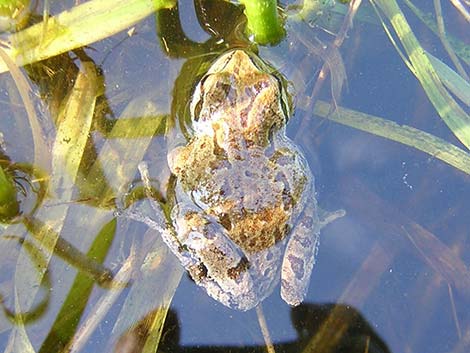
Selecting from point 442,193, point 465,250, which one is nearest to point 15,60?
point 442,193

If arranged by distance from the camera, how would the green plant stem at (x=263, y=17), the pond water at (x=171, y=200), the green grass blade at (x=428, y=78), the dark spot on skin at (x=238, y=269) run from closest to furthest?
the green plant stem at (x=263, y=17) < the dark spot on skin at (x=238, y=269) < the pond water at (x=171, y=200) < the green grass blade at (x=428, y=78)

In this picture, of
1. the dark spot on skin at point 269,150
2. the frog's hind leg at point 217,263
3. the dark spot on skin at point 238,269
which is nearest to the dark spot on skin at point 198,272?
the frog's hind leg at point 217,263

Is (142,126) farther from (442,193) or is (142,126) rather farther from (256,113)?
(442,193)

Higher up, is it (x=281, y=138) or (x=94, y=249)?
(x=281, y=138)

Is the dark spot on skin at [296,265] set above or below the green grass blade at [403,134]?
below

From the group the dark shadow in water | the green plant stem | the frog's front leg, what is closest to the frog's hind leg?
the frog's front leg

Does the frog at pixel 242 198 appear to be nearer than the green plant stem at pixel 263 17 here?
No

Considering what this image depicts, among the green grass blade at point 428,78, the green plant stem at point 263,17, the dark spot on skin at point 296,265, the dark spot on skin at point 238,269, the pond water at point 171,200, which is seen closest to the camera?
the green plant stem at point 263,17

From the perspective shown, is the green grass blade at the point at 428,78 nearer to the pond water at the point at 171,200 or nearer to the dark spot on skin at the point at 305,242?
the pond water at the point at 171,200
